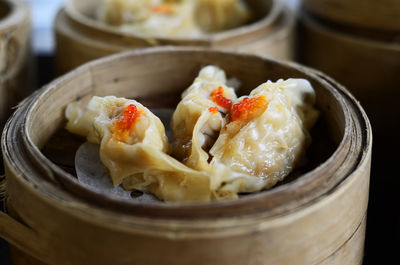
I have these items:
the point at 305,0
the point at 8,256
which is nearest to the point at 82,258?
the point at 8,256

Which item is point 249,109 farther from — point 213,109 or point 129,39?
point 129,39

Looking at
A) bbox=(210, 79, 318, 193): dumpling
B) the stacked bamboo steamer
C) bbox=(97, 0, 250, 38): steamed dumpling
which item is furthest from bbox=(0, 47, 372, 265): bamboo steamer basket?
bbox=(97, 0, 250, 38): steamed dumpling

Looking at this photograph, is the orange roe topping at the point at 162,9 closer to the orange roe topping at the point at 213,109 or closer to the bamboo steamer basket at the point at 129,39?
the bamboo steamer basket at the point at 129,39

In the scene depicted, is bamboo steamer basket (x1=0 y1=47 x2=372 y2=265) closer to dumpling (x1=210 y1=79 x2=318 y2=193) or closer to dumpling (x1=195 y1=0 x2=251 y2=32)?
dumpling (x1=210 y1=79 x2=318 y2=193)

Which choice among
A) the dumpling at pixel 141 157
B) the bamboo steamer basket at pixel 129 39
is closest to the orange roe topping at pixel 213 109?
the dumpling at pixel 141 157

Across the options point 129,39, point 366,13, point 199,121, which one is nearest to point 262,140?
point 199,121

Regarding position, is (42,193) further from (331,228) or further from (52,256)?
(331,228)
